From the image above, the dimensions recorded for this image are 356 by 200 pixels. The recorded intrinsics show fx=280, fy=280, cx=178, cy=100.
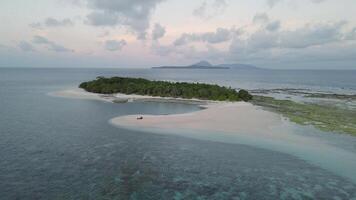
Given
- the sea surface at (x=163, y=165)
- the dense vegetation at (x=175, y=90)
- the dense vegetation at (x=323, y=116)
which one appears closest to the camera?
the sea surface at (x=163, y=165)

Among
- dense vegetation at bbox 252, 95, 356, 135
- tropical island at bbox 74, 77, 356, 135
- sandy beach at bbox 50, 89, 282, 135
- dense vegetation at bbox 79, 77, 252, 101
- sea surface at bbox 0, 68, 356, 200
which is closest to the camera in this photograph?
sea surface at bbox 0, 68, 356, 200

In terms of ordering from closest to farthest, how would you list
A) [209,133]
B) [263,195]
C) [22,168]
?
[263,195]
[22,168]
[209,133]

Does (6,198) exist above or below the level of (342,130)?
below

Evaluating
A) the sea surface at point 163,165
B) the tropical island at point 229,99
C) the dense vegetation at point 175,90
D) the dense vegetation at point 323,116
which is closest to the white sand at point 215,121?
the tropical island at point 229,99

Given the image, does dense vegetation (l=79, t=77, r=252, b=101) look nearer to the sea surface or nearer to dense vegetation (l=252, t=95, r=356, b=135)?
dense vegetation (l=252, t=95, r=356, b=135)

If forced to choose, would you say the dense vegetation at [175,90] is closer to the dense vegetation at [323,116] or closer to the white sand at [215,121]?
the dense vegetation at [323,116]

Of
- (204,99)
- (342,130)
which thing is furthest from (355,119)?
(204,99)

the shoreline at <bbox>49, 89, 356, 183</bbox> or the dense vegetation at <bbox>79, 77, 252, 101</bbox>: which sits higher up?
the dense vegetation at <bbox>79, 77, 252, 101</bbox>

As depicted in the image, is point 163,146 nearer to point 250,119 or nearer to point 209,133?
point 209,133

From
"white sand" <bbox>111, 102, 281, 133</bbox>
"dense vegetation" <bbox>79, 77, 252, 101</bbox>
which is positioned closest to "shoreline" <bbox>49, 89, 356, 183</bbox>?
"white sand" <bbox>111, 102, 281, 133</bbox>

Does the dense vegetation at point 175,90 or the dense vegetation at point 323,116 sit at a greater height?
the dense vegetation at point 175,90

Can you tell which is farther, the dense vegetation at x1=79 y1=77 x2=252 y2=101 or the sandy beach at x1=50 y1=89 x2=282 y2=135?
the dense vegetation at x1=79 y1=77 x2=252 y2=101
